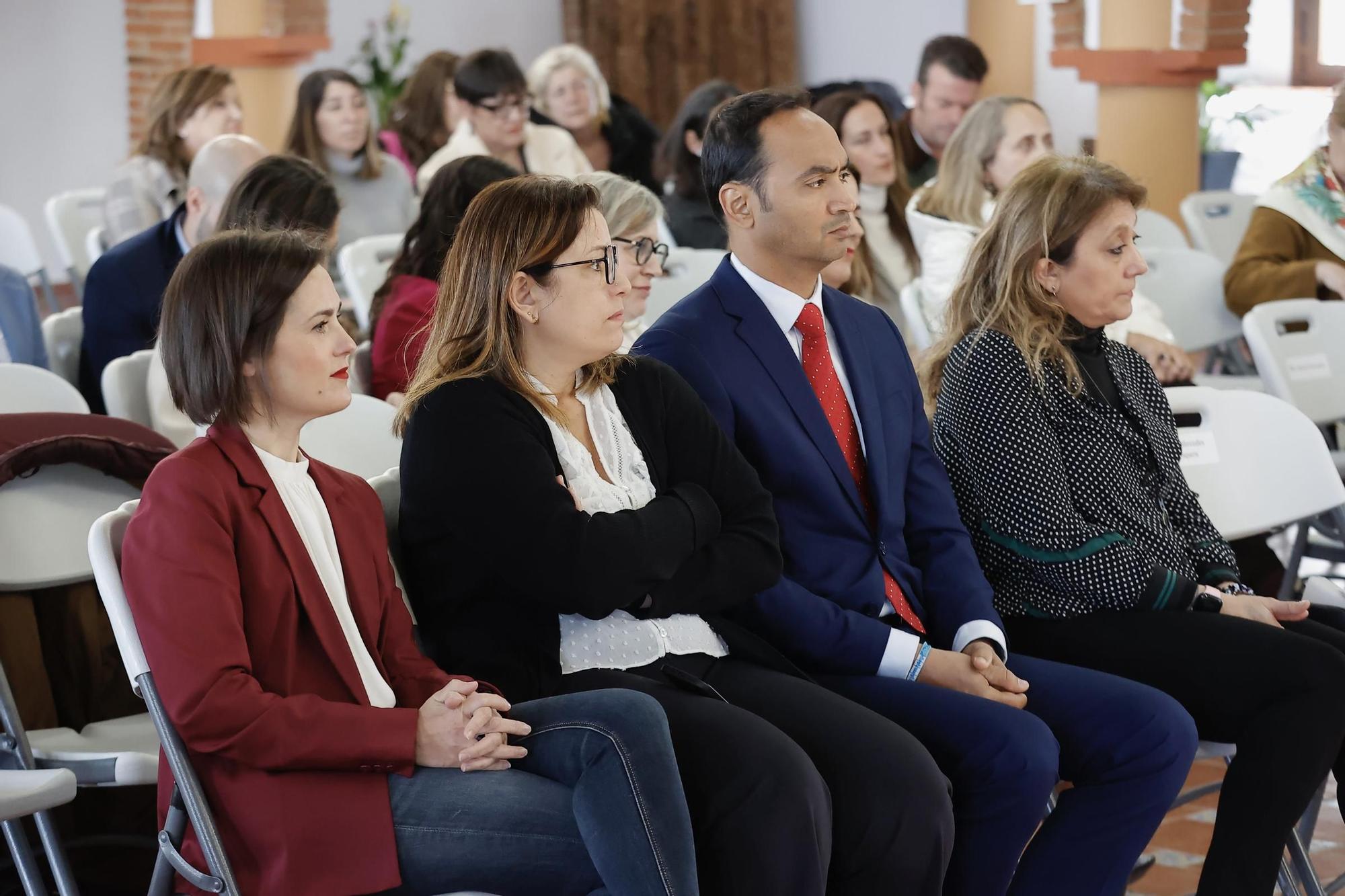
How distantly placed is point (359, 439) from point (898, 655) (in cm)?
108

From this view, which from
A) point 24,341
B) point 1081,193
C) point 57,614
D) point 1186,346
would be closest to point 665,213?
point 1186,346

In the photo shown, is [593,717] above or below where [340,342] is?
below

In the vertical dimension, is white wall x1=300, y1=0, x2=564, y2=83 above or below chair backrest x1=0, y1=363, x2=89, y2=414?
above

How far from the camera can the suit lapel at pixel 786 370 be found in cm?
245

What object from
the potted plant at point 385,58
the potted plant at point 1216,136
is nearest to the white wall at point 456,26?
the potted plant at point 385,58

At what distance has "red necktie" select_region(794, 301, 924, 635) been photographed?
2527 millimetres

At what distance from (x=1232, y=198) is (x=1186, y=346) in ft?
5.11

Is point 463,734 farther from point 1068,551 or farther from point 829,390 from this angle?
point 1068,551

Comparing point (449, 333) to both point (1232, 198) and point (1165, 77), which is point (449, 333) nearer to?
point (1232, 198)

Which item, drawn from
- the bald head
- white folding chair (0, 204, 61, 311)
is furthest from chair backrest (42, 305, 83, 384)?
white folding chair (0, 204, 61, 311)

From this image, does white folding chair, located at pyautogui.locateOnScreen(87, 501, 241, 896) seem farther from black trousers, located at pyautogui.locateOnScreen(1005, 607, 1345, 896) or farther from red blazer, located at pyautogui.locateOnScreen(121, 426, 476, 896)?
black trousers, located at pyautogui.locateOnScreen(1005, 607, 1345, 896)

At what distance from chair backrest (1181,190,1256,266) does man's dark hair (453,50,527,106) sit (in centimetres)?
258

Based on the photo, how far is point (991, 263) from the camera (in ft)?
9.12

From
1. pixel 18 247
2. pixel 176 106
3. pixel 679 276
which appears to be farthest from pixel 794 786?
pixel 18 247
